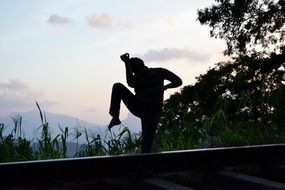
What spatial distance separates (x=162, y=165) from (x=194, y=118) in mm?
4622

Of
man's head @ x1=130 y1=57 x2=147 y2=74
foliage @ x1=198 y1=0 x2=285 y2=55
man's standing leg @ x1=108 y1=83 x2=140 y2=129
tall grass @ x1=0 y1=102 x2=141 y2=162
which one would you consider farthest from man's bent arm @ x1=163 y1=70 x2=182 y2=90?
foliage @ x1=198 y1=0 x2=285 y2=55

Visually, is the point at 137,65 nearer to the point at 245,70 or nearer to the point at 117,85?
the point at 117,85

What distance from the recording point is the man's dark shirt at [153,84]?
4.15 m

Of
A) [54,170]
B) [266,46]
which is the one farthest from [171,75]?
[266,46]

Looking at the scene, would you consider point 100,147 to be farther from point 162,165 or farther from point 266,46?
point 266,46

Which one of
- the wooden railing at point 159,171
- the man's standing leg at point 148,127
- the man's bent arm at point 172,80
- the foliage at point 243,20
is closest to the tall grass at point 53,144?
the man's standing leg at point 148,127

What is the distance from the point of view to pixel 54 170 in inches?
110

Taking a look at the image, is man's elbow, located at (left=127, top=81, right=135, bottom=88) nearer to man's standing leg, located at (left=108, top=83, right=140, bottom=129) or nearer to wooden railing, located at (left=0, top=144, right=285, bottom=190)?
man's standing leg, located at (left=108, top=83, right=140, bottom=129)

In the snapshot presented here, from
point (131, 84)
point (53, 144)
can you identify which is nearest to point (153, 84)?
point (131, 84)

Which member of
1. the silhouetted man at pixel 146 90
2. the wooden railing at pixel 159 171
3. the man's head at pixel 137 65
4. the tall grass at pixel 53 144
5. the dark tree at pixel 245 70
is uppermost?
the dark tree at pixel 245 70

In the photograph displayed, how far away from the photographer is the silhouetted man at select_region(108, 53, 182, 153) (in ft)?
13.6

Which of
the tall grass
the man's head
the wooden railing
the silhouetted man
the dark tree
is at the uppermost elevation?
the dark tree

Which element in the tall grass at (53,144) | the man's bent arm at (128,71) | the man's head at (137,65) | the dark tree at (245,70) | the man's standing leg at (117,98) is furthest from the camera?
the dark tree at (245,70)

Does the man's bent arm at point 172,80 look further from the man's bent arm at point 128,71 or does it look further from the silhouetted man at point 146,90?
the man's bent arm at point 128,71
